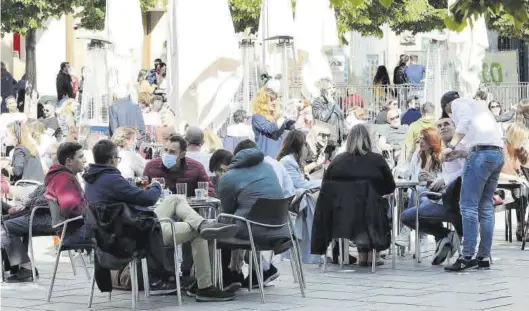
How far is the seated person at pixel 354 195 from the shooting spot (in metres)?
13.5

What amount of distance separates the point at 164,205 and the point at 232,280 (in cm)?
110

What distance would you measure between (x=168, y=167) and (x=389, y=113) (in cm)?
1125

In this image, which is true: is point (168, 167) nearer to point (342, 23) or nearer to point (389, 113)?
point (389, 113)

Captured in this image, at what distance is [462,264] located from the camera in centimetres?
1377

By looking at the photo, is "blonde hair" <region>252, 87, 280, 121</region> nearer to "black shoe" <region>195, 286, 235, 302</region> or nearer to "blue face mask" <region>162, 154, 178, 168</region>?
"blue face mask" <region>162, 154, 178, 168</region>

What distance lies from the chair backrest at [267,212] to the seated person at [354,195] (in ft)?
6.04

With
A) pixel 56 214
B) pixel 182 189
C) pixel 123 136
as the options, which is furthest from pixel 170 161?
pixel 123 136

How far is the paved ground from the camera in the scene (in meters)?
11.5

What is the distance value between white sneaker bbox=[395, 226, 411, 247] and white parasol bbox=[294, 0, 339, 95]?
8.21 m

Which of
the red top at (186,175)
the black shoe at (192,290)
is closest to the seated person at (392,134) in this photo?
the red top at (186,175)

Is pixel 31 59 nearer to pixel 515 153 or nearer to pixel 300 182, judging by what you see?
pixel 515 153

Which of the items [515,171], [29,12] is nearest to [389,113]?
[515,171]

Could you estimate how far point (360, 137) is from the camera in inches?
537

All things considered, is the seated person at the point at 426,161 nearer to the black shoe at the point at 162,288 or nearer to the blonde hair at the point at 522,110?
the blonde hair at the point at 522,110
